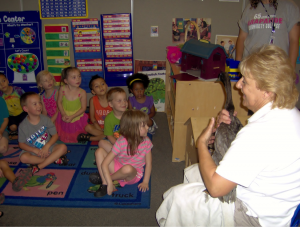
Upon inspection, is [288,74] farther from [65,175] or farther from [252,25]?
[65,175]

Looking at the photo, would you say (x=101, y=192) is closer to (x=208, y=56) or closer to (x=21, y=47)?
(x=208, y=56)

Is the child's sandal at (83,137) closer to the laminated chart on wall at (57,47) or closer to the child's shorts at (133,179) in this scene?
the child's shorts at (133,179)

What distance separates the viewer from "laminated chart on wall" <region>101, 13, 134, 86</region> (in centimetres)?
354

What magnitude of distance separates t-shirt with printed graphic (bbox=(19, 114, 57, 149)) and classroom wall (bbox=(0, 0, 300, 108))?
5.81ft

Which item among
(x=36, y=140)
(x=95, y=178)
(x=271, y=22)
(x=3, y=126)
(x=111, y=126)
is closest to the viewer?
(x=95, y=178)

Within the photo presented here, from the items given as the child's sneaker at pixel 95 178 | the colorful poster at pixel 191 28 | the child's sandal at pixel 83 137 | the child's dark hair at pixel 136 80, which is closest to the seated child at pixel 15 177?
the child's sneaker at pixel 95 178

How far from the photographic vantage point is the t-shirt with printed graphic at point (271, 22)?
2.31 meters

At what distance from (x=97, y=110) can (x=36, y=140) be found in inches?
33.8

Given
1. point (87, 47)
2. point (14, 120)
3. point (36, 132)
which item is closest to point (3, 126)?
point (14, 120)

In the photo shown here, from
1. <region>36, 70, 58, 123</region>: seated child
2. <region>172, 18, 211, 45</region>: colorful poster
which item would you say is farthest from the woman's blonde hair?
<region>36, 70, 58, 123</region>: seated child

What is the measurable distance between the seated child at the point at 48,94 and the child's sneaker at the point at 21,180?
39.2 inches

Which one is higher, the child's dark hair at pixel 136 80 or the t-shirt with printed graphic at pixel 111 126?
the child's dark hair at pixel 136 80

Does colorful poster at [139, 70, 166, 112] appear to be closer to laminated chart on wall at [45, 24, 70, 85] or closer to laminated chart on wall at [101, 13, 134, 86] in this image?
laminated chart on wall at [101, 13, 134, 86]

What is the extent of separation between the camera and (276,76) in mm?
1027
